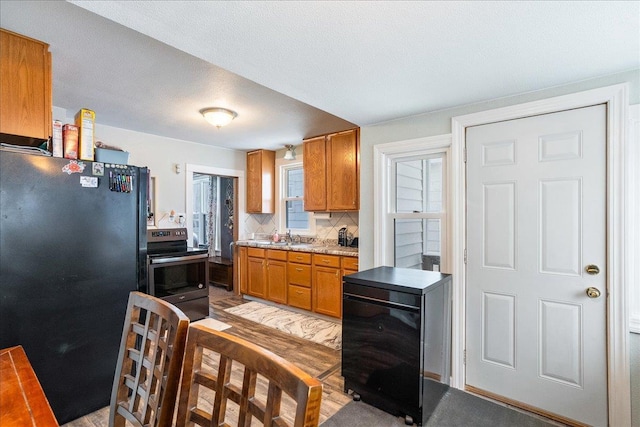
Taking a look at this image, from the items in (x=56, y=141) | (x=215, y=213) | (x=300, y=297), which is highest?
(x=56, y=141)

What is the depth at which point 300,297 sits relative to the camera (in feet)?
13.5

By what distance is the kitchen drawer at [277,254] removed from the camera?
4285 mm

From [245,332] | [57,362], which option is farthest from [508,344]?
[57,362]

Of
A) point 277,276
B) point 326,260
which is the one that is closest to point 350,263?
point 326,260

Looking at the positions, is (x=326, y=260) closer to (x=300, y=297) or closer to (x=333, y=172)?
(x=300, y=297)

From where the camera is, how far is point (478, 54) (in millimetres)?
1696

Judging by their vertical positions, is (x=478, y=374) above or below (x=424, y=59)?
below

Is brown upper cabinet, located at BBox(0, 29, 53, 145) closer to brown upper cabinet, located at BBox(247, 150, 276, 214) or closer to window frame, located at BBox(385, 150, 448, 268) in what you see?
window frame, located at BBox(385, 150, 448, 268)

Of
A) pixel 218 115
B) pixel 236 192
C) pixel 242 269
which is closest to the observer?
pixel 218 115

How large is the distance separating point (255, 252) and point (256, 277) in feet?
1.21

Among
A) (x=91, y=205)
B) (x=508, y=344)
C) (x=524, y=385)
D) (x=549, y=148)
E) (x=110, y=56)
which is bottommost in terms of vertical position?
(x=524, y=385)

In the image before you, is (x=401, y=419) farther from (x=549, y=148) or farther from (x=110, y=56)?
(x=110, y=56)

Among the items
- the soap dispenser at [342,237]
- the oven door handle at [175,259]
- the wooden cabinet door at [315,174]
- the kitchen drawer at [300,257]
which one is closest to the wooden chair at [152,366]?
the oven door handle at [175,259]

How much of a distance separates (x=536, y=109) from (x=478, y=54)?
30.7 inches
